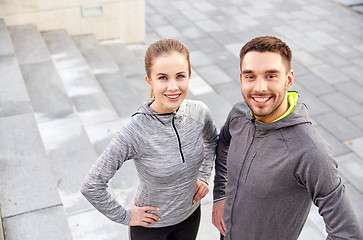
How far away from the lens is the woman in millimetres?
1970

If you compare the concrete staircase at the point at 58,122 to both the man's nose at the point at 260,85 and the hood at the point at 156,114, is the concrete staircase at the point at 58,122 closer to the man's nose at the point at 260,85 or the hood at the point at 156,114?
the hood at the point at 156,114

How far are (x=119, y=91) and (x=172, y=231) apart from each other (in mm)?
3233

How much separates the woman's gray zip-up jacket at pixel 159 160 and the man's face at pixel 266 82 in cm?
41

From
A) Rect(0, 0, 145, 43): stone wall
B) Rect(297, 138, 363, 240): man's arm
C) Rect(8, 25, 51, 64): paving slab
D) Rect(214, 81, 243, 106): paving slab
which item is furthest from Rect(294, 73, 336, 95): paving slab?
Rect(297, 138, 363, 240): man's arm

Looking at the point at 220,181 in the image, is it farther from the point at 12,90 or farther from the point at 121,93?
the point at 121,93

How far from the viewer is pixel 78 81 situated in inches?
207

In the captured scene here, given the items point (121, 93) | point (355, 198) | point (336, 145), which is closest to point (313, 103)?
point (336, 145)

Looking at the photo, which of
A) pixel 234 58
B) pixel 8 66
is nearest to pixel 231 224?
pixel 8 66

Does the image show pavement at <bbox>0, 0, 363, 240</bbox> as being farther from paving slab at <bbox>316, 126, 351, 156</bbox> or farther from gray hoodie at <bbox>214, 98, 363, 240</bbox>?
gray hoodie at <bbox>214, 98, 363, 240</bbox>

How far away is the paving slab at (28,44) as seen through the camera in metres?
5.39

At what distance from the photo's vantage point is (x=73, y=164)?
3.80 metres

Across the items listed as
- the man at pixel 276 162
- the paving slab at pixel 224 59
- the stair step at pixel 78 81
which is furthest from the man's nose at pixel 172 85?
the paving slab at pixel 224 59

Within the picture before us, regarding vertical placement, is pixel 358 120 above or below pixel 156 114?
below

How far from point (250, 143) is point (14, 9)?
5.33 meters
